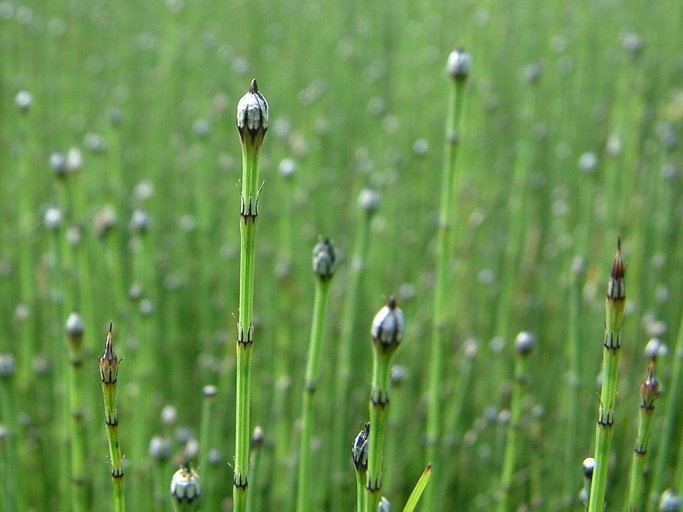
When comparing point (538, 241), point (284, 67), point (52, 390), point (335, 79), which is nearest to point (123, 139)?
point (284, 67)

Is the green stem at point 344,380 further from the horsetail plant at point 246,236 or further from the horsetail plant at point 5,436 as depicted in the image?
the horsetail plant at point 246,236

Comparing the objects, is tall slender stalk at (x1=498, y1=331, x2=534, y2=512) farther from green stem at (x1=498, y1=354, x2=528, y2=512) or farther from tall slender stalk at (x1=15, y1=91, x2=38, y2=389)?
tall slender stalk at (x1=15, y1=91, x2=38, y2=389)

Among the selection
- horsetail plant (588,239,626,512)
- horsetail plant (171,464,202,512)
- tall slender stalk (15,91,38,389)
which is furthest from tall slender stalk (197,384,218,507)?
tall slender stalk (15,91,38,389)

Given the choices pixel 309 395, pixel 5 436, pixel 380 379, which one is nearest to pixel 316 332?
pixel 309 395

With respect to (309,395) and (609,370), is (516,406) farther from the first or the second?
(609,370)

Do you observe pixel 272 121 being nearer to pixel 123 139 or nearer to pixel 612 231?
pixel 123 139

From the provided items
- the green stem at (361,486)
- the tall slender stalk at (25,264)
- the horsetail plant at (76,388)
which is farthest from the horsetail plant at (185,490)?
the tall slender stalk at (25,264)
